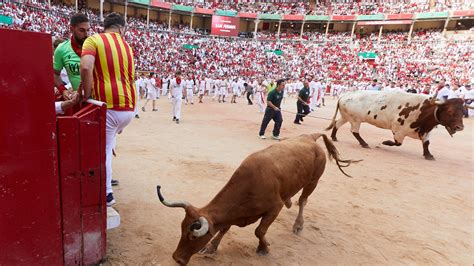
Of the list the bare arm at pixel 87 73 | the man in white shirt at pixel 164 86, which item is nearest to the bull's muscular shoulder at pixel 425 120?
the bare arm at pixel 87 73

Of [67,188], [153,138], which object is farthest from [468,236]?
[153,138]

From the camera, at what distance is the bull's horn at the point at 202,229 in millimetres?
2672

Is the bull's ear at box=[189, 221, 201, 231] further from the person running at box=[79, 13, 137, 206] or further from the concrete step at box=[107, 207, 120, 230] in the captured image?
the person running at box=[79, 13, 137, 206]

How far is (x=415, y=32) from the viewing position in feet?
163

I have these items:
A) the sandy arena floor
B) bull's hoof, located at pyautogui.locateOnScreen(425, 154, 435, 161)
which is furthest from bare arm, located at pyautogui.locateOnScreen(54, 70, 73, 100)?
bull's hoof, located at pyautogui.locateOnScreen(425, 154, 435, 161)

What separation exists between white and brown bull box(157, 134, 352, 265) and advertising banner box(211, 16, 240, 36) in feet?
160

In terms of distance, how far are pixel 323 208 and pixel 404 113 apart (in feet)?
18.5

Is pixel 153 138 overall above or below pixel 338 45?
below

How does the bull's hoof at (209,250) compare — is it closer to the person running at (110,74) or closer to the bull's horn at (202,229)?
the bull's horn at (202,229)

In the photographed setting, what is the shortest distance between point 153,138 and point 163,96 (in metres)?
15.0

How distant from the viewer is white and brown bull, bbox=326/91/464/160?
28.1ft

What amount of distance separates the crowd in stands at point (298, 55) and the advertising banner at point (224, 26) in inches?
42.8

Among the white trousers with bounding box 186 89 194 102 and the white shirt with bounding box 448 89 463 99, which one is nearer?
the white shirt with bounding box 448 89 463 99

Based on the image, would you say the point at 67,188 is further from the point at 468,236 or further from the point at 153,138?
the point at 153,138
